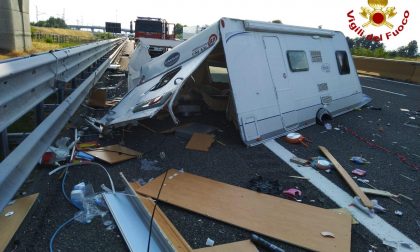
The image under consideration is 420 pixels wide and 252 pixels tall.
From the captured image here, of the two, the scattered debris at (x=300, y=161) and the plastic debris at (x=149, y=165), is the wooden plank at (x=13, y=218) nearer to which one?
the plastic debris at (x=149, y=165)

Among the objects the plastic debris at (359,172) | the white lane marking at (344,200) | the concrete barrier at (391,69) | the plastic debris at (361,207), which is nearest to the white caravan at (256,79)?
the white lane marking at (344,200)

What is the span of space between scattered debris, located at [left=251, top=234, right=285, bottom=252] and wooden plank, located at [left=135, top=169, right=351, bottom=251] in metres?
0.14

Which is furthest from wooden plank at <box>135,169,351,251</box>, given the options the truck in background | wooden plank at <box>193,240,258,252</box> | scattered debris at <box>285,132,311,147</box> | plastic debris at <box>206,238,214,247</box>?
the truck in background

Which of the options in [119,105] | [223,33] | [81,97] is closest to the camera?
[223,33]

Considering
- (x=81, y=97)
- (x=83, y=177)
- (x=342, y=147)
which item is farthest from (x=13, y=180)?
(x=342, y=147)

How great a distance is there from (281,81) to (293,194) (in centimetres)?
282

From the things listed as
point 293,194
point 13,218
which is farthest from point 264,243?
point 13,218

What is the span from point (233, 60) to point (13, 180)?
368cm

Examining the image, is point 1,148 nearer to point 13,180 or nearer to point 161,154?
point 13,180

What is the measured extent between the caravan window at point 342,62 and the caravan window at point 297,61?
147cm

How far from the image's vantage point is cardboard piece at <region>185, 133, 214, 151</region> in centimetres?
526

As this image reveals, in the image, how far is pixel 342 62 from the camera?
8227mm

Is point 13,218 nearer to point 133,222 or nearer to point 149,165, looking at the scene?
point 133,222

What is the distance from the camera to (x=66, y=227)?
2.99m
